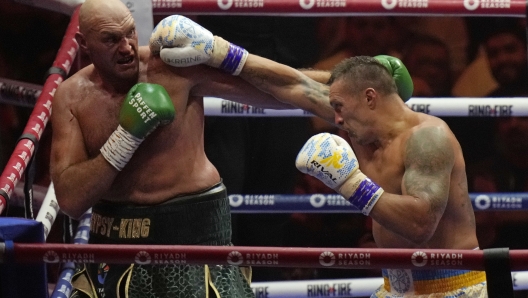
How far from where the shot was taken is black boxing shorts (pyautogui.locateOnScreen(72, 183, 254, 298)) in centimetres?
266

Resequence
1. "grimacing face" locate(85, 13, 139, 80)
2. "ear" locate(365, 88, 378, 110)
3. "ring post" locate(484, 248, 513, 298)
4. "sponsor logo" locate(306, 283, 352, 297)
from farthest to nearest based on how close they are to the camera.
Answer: "sponsor logo" locate(306, 283, 352, 297)
"ear" locate(365, 88, 378, 110)
"grimacing face" locate(85, 13, 139, 80)
"ring post" locate(484, 248, 513, 298)

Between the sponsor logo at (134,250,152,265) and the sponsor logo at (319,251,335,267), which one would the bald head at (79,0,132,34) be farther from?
the sponsor logo at (319,251,335,267)

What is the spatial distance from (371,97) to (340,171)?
11.9 inches

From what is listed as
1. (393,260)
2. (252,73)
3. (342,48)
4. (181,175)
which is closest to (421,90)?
(342,48)

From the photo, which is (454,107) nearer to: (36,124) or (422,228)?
(422,228)

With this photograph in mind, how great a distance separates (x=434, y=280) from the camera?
8.90 ft

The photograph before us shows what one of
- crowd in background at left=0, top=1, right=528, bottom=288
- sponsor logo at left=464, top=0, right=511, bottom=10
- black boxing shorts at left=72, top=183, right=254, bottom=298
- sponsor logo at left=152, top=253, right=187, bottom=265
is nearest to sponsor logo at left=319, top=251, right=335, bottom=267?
sponsor logo at left=152, top=253, right=187, bottom=265

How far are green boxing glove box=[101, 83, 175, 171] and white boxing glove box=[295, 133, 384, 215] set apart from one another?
42cm

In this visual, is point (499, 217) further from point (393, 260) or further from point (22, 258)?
point (22, 258)

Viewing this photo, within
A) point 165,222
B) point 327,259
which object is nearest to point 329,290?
point 165,222

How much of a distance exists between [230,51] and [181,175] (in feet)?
1.36

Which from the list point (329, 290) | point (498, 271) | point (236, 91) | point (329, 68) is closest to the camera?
point (498, 271)

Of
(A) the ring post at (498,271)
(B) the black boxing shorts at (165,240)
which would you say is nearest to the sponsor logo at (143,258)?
(B) the black boxing shorts at (165,240)

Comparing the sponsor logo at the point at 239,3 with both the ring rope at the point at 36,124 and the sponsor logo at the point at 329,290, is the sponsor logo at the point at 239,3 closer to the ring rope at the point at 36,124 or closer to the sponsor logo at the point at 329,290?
the ring rope at the point at 36,124
